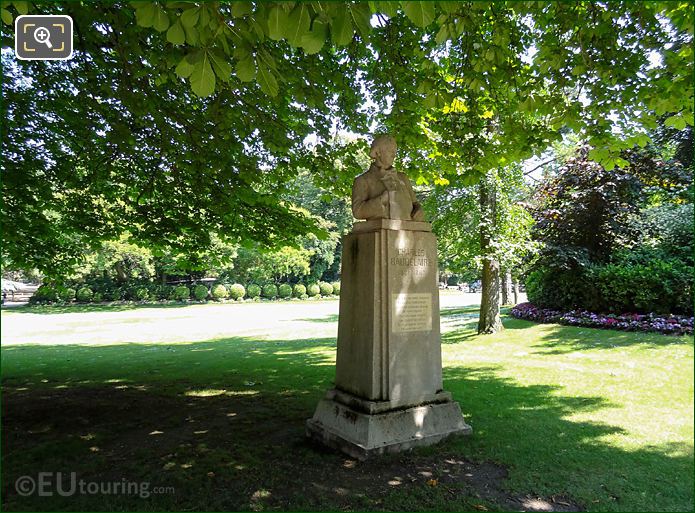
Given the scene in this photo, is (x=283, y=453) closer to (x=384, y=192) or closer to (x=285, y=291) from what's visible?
(x=384, y=192)

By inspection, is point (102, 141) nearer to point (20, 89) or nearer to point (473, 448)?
point (20, 89)

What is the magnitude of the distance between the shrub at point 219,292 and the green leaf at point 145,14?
4001 cm

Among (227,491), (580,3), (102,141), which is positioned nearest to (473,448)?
(227,491)

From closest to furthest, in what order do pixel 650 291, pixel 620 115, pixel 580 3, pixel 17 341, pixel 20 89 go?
pixel 580 3
pixel 620 115
pixel 20 89
pixel 650 291
pixel 17 341

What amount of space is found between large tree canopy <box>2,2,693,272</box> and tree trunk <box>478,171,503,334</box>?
599cm

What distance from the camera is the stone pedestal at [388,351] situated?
5035 millimetres

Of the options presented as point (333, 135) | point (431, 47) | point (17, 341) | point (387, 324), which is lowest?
point (17, 341)

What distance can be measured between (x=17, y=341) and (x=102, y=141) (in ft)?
48.5

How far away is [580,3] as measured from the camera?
18.4ft

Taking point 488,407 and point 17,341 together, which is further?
point 17,341

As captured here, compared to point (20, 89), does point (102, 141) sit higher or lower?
lower

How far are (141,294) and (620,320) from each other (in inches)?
1506

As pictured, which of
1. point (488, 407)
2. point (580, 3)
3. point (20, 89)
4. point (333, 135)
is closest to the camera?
point (580, 3)

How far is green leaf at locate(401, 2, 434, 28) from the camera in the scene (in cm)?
254
